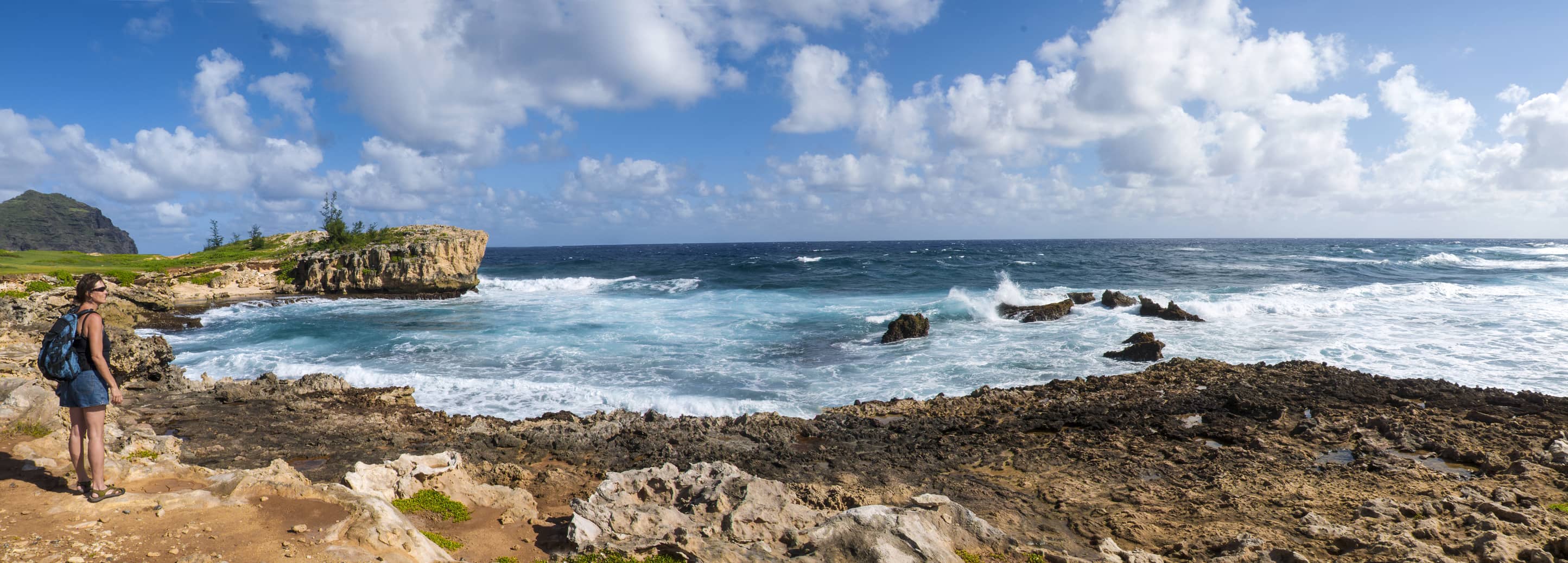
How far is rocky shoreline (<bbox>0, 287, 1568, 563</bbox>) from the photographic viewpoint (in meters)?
6.15

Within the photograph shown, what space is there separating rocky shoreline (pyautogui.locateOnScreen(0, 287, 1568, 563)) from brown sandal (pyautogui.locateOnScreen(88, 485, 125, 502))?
0.52 meters

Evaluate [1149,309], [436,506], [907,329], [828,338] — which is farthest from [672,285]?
[436,506]

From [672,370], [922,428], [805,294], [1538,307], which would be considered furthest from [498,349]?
[1538,307]

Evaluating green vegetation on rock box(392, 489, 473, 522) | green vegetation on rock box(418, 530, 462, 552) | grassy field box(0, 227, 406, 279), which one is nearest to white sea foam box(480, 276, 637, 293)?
grassy field box(0, 227, 406, 279)

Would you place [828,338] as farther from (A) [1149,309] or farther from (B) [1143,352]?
(A) [1149,309]

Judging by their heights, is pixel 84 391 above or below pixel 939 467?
above

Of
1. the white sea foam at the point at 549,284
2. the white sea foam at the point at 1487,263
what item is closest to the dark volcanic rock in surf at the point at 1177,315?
the white sea foam at the point at 549,284

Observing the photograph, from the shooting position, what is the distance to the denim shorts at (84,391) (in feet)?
18.5

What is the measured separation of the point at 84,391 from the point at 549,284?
45.4 metres

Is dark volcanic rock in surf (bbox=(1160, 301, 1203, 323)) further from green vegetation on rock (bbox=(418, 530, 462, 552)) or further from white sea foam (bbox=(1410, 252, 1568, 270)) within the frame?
white sea foam (bbox=(1410, 252, 1568, 270))

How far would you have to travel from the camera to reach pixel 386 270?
39.2m

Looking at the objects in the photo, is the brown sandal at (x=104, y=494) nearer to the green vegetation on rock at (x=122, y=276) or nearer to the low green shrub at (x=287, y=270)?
the green vegetation on rock at (x=122, y=276)

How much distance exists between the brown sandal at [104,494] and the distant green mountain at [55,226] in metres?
153

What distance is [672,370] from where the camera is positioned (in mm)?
17656
